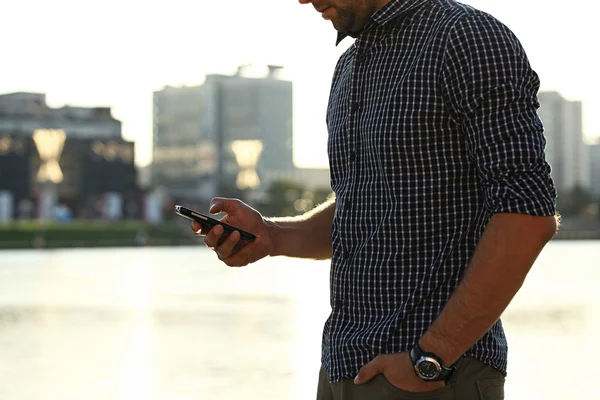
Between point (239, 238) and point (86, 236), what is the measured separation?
201ft

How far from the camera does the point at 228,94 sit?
5340 inches

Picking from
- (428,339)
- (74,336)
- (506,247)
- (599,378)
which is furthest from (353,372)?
(74,336)

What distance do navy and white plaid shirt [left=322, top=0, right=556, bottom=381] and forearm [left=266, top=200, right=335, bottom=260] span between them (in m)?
0.35

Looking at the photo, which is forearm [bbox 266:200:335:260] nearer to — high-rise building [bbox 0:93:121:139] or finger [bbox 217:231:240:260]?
finger [bbox 217:231:240:260]

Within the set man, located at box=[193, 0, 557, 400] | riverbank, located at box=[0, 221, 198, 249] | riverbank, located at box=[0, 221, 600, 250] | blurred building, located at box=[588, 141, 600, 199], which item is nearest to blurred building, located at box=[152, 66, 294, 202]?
blurred building, located at box=[588, 141, 600, 199]

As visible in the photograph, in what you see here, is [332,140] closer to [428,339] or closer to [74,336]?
[428,339]

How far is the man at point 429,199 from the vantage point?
1.84 metres

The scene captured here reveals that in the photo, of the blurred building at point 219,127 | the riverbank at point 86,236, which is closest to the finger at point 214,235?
the riverbank at point 86,236

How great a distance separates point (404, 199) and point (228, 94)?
134364 mm

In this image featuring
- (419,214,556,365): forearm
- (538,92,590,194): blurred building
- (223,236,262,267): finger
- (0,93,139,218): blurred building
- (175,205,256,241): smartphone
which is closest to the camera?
(419,214,556,365): forearm

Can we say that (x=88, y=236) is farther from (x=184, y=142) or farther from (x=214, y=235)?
(x=184, y=142)

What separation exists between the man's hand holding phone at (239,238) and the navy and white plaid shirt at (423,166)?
296 mm

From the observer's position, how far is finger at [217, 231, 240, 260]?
7.56 feet

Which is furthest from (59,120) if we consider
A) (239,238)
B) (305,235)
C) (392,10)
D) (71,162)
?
(392,10)
